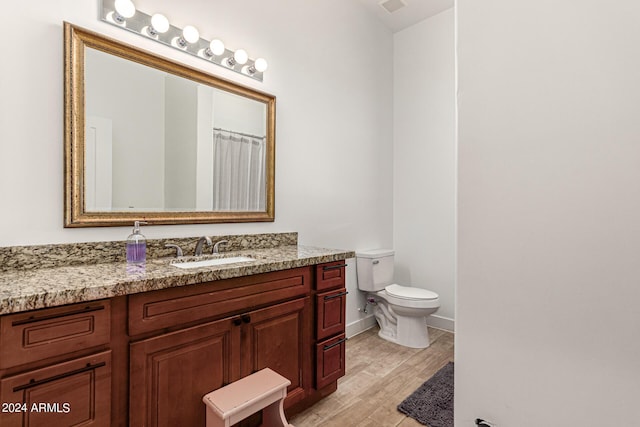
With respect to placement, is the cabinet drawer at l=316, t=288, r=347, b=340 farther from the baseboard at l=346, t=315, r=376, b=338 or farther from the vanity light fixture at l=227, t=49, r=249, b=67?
the vanity light fixture at l=227, t=49, r=249, b=67

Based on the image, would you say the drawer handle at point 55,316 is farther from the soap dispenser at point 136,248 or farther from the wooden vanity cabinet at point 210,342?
the soap dispenser at point 136,248

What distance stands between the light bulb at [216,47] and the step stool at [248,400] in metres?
1.83

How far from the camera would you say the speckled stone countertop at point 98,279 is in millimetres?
974

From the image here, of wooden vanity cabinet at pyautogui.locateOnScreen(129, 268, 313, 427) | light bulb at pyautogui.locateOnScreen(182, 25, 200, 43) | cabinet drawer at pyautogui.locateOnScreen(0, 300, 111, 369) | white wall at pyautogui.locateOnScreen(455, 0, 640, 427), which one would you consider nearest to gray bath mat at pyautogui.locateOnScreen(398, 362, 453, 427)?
wooden vanity cabinet at pyautogui.locateOnScreen(129, 268, 313, 427)

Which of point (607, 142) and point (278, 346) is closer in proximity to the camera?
point (607, 142)

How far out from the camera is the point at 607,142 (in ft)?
1.58

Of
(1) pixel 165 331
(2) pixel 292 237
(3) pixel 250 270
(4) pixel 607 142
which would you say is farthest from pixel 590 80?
(2) pixel 292 237

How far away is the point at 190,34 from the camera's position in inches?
70.8

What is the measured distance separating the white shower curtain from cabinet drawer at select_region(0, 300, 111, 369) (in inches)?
39.7

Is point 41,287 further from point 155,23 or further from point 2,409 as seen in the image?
point 155,23

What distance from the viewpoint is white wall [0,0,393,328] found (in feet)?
4.45

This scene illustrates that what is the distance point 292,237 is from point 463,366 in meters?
1.88

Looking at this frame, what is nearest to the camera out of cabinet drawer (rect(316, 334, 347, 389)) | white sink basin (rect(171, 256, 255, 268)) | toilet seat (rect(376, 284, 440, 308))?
white sink basin (rect(171, 256, 255, 268))

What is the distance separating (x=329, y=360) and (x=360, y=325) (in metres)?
1.18
